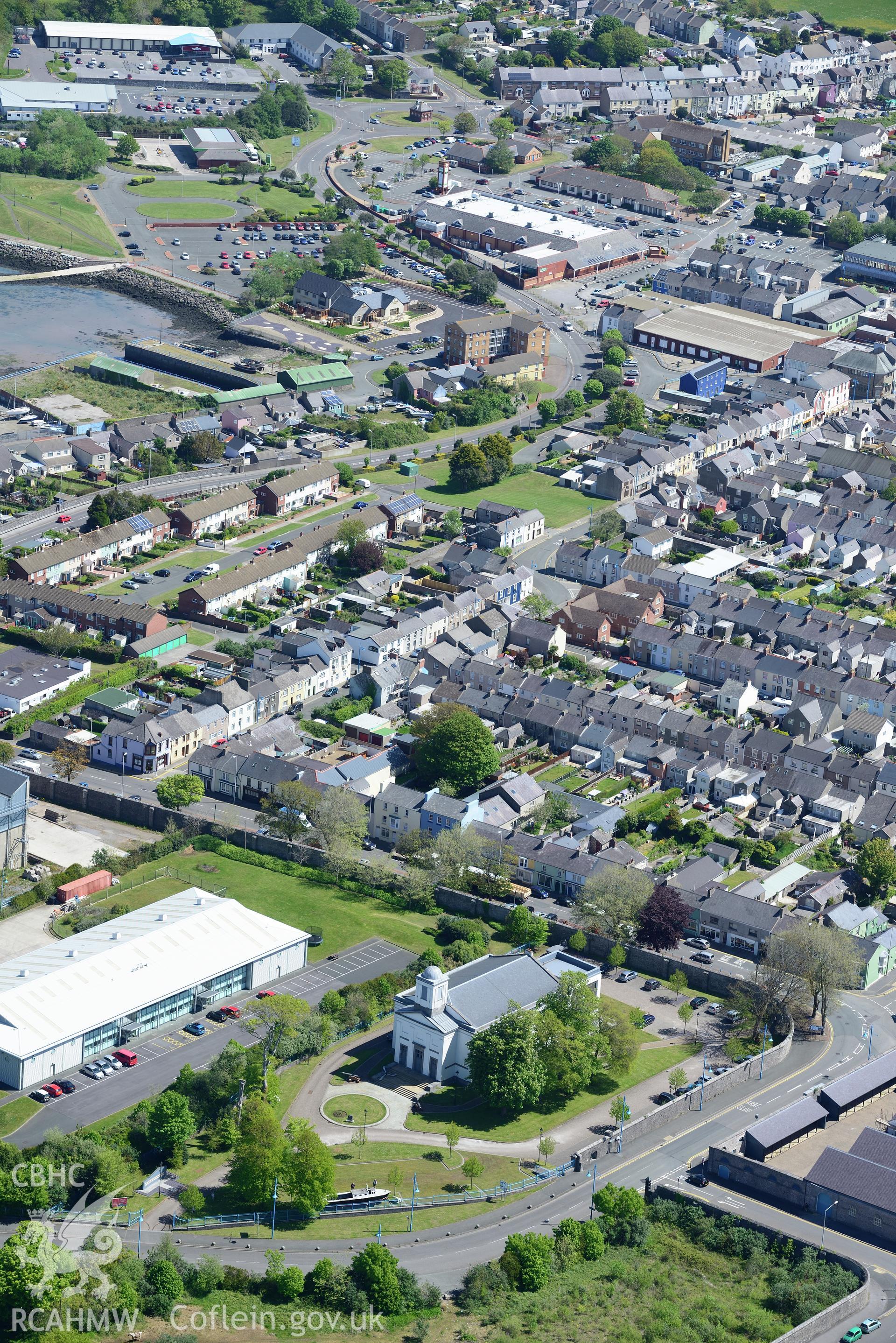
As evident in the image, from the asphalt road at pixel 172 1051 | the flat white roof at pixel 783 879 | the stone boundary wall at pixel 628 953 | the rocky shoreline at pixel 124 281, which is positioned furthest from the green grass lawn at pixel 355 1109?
the rocky shoreline at pixel 124 281

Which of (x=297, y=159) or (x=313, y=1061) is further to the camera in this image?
(x=297, y=159)

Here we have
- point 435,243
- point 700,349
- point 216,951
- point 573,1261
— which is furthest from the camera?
point 435,243

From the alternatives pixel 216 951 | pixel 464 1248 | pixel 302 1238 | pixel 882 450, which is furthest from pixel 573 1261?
pixel 882 450

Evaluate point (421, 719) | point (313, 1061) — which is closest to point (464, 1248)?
point (313, 1061)

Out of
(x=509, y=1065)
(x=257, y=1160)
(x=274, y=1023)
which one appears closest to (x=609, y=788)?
(x=509, y=1065)

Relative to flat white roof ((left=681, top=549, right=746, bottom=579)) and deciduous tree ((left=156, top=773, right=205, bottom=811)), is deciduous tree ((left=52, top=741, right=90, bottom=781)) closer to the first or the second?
deciduous tree ((left=156, top=773, right=205, bottom=811))

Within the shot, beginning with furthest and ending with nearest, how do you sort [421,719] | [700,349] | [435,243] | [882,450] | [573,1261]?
1. [435,243]
2. [700,349]
3. [882,450]
4. [421,719]
5. [573,1261]

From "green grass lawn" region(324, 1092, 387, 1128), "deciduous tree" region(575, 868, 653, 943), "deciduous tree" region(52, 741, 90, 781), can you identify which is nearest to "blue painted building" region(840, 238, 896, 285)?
"deciduous tree" region(52, 741, 90, 781)

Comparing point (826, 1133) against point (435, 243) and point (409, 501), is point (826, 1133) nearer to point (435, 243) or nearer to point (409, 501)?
point (409, 501)
